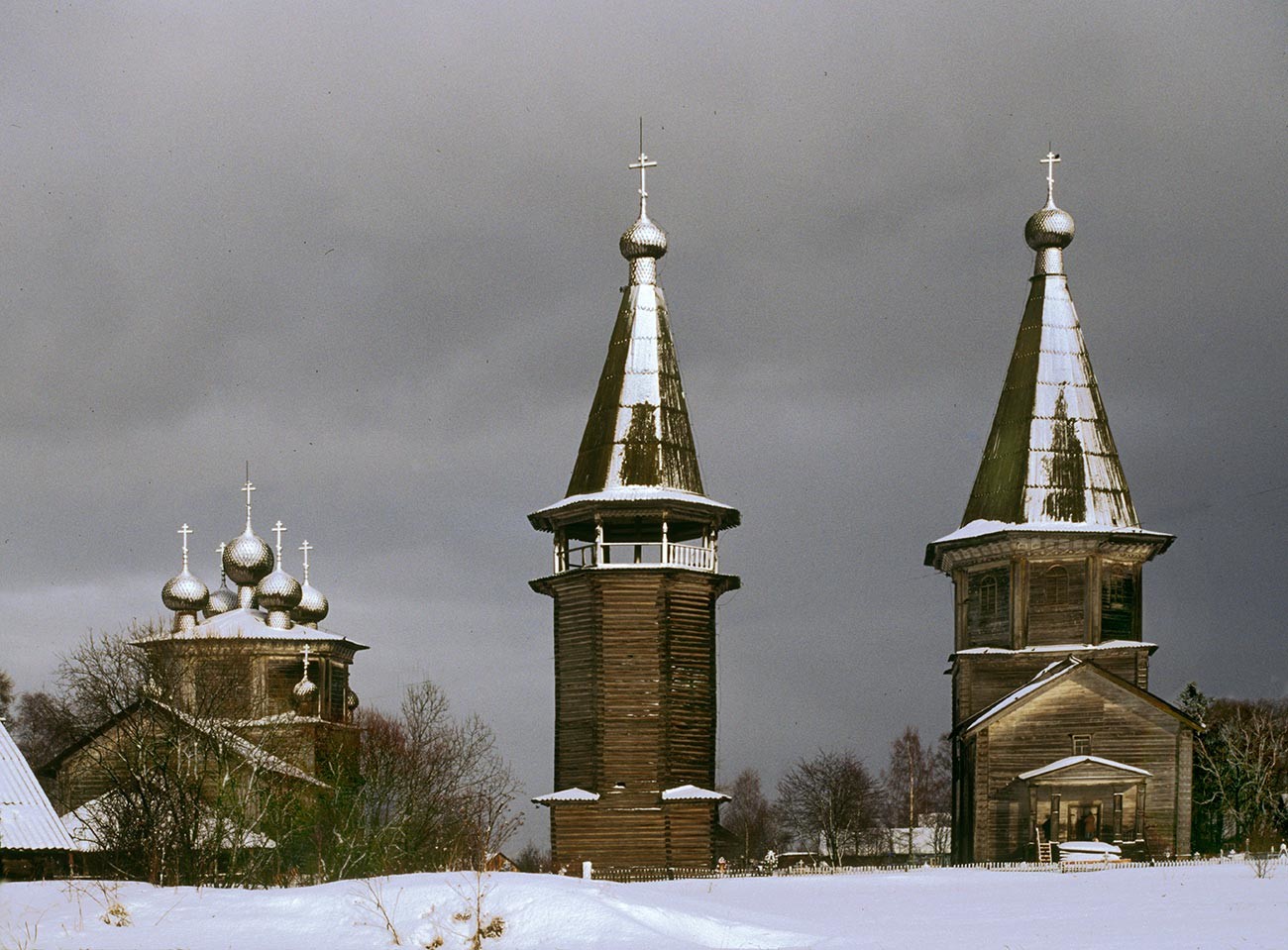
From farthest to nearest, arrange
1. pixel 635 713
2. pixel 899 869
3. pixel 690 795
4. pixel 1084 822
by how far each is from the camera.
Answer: pixel 635 713
pixel 690 795
pixel 1084 822
pixel 899 869

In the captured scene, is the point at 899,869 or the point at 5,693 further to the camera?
the point at 5,693

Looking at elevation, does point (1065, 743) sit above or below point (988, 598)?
below

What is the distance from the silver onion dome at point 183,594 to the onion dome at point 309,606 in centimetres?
334

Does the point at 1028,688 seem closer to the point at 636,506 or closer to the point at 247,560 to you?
the point at 636,506

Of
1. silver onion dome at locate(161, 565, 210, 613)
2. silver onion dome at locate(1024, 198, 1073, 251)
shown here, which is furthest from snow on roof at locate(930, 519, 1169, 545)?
silver onion dome at locate(161, 565, 210, 613)

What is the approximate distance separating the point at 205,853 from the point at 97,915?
11745mm

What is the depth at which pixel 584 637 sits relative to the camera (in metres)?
43.6

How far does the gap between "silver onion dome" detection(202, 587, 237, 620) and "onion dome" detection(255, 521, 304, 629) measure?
5.94 feet

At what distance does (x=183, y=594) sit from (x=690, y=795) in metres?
27.4

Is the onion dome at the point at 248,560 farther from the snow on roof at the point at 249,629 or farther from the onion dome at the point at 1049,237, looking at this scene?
the onion dome at the point at 1049,237

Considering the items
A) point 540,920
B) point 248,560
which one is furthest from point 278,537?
point 540,920

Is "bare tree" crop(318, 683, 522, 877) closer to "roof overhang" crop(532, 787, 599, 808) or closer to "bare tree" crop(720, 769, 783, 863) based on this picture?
"roof overhang" crop(532, 787, 599, 808)

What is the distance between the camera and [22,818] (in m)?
34.0

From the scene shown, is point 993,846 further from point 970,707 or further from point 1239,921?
point 1239,921
